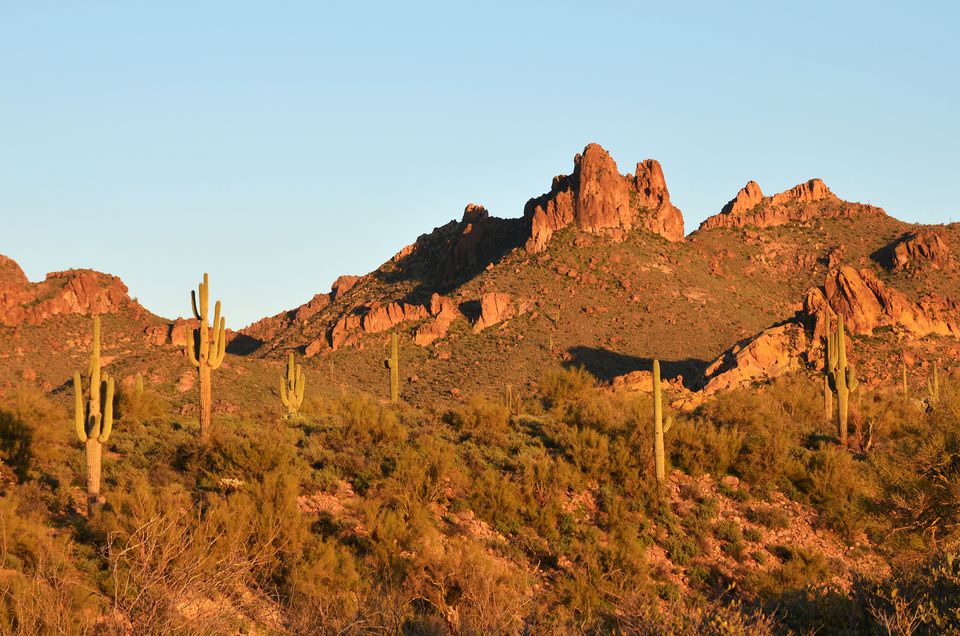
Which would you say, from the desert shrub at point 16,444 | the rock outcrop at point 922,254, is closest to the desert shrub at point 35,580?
the desert shrub at point 16,444

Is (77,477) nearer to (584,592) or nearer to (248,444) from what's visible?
(248,444)

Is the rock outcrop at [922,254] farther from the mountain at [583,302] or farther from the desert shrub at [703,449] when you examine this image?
the desert shrub at [703,449]

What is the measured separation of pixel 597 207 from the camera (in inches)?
3349

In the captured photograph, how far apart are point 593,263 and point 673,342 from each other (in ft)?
46.6

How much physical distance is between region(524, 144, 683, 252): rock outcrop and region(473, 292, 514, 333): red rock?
11.7 meters

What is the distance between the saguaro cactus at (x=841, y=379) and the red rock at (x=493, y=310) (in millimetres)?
46340

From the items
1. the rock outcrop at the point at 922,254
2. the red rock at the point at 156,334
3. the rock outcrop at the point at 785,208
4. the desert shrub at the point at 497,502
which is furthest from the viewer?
the rock outcrop at the point at 785,208

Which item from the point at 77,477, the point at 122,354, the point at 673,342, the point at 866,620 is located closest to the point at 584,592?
the point at 866,620

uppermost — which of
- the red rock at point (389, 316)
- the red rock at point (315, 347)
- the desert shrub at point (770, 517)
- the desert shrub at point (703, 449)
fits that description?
the red rock at point (389, 316)

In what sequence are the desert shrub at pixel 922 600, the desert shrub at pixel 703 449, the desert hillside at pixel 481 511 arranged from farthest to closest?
the desert shrub at pixel 703 449
the desert hillside at pixel 481 511
the desert shrub at pixel 922 600

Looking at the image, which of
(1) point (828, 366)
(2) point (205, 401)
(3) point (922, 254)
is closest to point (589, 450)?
(2) point (205, 401)

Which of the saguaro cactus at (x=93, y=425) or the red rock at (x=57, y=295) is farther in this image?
the red rock at (x=57, y=295)

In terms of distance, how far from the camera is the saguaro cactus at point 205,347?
795 inches

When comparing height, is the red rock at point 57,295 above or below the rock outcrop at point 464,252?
below
